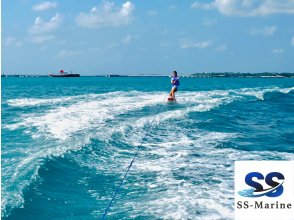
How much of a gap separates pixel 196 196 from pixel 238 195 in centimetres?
111

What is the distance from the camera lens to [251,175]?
661 centimetres

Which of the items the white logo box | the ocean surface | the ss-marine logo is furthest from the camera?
the ocean surface

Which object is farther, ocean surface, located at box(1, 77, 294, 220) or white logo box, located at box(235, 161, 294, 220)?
ocean surface, located at box(1, 77, 294, 220)

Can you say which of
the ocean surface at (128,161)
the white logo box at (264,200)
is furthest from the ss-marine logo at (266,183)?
the ocean surface at (128,161)

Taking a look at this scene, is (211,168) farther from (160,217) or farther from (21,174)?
(21,174)

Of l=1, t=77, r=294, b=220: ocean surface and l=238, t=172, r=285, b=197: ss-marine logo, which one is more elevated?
l=238, t=172, r=285, b=197: ss-marine logo

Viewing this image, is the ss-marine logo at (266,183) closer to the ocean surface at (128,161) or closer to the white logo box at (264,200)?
the white logo box at (264,200)

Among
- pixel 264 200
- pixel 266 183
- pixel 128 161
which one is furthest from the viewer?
pixel 128 161

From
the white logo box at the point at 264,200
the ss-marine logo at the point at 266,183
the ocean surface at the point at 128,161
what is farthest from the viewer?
the ocean surface at the point at 128,161

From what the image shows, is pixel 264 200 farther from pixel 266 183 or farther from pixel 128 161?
pixel 128 161

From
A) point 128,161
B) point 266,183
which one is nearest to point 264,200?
point 266,183

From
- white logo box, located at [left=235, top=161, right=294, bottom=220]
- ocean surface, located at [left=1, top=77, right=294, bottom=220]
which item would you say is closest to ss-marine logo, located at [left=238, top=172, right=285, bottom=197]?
white logo box, located at [left=235, top=161, right=294, bottom=220]

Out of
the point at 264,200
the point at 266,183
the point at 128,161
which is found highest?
the point at 266,183

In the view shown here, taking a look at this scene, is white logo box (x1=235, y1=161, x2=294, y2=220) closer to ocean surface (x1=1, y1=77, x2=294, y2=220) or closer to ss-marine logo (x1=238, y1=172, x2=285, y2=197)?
ss-marine logo (x1=238, y1=172, x2=285, y2=197)
